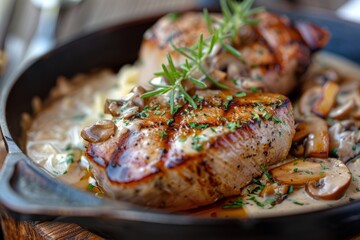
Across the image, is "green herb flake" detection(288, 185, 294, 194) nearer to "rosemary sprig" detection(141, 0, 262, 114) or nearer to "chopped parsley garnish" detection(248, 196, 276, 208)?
"chopped parsley garnish" detection(248, 196, 276, 208)

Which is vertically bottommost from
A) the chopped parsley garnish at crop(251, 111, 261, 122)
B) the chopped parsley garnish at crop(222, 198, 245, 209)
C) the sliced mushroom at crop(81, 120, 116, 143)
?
the chopped parsley garnish at crop(222, 198, 245, 209)

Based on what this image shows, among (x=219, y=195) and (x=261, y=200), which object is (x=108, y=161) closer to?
(x=219, y=195)

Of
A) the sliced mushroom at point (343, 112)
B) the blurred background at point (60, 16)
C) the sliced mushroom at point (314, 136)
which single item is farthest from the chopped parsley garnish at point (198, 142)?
the blurred background at point (60, 16)

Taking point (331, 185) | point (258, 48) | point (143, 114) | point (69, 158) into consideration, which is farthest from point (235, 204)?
point (258, 48)

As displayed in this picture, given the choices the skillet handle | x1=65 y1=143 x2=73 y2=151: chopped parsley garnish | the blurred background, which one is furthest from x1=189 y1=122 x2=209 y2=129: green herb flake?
the blurred background

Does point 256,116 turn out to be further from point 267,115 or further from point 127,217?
point 127,217

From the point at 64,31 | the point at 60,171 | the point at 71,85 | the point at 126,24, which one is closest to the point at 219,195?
the point at 60,171

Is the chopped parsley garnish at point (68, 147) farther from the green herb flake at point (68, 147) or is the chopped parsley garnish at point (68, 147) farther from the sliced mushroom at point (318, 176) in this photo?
the sliced mushroom at point (318, 176)
